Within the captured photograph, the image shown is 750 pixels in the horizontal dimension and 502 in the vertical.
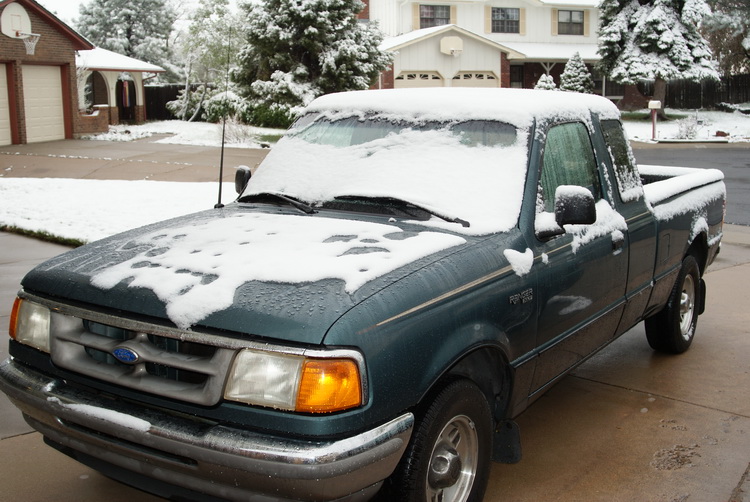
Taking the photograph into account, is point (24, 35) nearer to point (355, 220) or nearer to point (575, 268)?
point (355, 220)

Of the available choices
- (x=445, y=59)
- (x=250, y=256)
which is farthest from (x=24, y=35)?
(x=250, y=256)

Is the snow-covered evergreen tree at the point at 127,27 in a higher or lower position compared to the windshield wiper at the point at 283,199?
higher

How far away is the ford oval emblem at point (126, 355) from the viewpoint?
2912 millimetres

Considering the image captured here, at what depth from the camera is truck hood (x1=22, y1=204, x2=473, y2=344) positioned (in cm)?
277

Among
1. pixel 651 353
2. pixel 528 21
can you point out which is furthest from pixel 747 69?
pixel 651 353

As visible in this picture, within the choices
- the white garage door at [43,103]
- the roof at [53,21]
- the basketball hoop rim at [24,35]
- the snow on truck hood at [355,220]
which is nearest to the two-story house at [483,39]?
the roof at [53,21]

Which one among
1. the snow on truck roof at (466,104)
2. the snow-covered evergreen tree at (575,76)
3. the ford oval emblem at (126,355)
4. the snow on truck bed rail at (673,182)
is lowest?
the ford oval emblem at (126,355)

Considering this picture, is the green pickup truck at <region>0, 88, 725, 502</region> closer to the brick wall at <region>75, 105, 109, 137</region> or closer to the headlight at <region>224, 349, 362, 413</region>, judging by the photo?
the headlight at <region>224, 349, 362, 413</region>

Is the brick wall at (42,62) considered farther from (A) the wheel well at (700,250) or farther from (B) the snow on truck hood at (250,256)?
(B) the snow on truck hood at (250,256)

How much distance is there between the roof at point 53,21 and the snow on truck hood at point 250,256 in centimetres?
2188

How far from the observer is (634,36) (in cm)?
3678

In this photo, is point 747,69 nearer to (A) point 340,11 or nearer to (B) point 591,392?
(A) point 340,11

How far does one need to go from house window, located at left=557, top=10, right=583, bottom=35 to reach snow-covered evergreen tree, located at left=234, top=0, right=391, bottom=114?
21.6 meters

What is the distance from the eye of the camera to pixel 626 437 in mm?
4523
